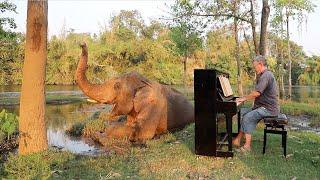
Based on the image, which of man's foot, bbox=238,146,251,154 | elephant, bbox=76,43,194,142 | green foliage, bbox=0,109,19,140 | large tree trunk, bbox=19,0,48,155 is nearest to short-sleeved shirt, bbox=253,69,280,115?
man's foot, bbox=238,146,251,154

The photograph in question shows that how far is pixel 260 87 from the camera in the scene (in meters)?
7.76

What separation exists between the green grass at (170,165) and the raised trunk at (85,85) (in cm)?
264

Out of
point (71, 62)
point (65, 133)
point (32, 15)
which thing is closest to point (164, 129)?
point (65, 133)

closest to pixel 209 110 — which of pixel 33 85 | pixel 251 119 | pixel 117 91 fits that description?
pixel 251 119

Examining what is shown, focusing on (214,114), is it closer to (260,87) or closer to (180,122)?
(260,87)

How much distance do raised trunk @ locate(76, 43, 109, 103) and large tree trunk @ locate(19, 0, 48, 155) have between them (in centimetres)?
184

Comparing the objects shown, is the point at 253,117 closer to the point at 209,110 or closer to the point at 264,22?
the point at 209,110

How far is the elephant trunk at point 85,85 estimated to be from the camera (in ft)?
32.4

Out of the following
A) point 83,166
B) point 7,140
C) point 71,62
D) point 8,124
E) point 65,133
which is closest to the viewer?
point 83,166

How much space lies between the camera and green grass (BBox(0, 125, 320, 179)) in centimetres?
618

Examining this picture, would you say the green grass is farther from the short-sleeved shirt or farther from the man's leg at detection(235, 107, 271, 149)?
the short-sleeved shirt

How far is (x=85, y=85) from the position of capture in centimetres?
Answer: 1052

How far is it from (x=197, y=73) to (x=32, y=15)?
3.58 meters

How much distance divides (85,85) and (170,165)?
4.58m
